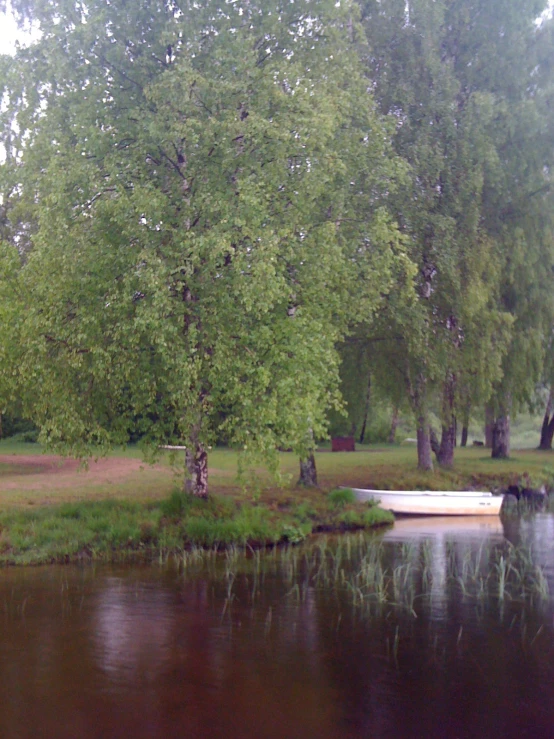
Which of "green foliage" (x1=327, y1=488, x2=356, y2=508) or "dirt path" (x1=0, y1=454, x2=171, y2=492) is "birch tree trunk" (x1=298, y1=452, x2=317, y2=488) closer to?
"green foliage" (x1=327, y1=488, x2=356, y2=508)

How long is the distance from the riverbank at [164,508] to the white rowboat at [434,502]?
1.05 meters

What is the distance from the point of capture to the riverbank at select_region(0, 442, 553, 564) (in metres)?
19.0

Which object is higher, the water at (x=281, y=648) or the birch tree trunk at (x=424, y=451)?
the birch tree trunk at (x=424, y=451)

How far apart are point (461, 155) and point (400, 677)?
2154 cm

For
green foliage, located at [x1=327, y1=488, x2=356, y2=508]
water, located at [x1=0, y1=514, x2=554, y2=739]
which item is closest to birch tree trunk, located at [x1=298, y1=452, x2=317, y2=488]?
green foliage, located at [x1=327, y1=488, x2=356, y2=508]

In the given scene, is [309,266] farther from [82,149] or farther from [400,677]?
[400,677]

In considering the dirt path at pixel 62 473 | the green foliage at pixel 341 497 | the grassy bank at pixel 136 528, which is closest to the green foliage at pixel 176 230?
the grassy bank at pixel 136 528

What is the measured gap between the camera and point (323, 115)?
63.2ft

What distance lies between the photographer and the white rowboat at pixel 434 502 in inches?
1033

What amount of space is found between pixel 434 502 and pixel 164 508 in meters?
10.0

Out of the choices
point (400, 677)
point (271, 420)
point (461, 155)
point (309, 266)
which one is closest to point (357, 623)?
point (400, 677)

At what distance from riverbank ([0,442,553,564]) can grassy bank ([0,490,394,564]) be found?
25 millimetres

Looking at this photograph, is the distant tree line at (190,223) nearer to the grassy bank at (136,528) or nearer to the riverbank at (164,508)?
the grassy bank at (136,528)

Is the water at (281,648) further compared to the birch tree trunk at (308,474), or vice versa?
the birch tree trunk at (308,474)
